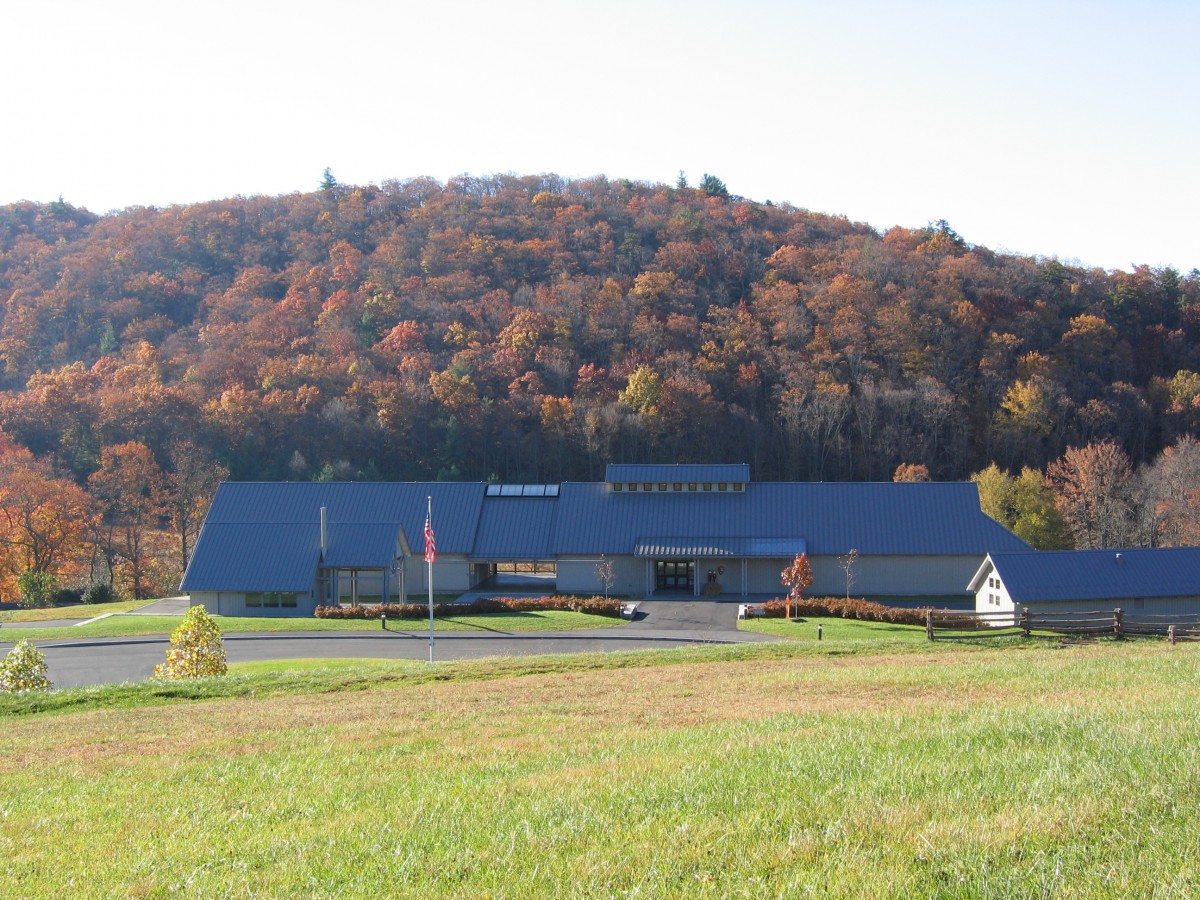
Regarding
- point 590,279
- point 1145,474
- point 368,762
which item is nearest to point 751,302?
point 590,279

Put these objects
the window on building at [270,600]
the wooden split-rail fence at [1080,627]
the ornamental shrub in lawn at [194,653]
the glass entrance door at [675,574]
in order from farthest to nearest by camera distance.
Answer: the glass entrance door at [675,574] < the window on building at [270,600] < the wooden split-rail fence at [1080,627] < the ornamental shrub in lawn at [194,653]

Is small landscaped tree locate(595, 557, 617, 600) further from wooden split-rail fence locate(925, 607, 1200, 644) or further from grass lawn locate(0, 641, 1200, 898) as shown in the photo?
grass lawn locate(0, 641, 1200, 898)

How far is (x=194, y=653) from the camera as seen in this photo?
25859 mm

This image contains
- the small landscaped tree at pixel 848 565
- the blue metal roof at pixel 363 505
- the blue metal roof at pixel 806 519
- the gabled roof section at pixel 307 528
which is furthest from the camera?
the blue metal roof at pixel 363 505

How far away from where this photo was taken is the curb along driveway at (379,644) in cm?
Result: 3206

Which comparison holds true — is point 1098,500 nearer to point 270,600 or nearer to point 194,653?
point 270,600

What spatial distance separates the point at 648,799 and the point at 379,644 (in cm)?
2904

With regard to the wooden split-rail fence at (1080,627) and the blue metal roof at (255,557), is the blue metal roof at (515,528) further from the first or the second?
the wooden split-rail fence at (1080,627)

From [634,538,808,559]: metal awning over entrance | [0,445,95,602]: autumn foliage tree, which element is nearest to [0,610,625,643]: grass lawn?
[634,538,808,559]: metal awning over entrance

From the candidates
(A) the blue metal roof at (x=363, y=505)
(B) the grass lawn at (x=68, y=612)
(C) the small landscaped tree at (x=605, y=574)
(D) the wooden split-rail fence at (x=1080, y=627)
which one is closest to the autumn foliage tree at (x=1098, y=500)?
(C) the small landscaped tree at (x=605, y=574)

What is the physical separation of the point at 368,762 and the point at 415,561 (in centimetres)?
4077

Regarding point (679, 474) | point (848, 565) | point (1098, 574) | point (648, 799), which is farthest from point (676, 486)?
point (648, 799)

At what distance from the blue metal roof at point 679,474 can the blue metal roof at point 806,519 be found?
734mm

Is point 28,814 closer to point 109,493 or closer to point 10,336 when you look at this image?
point 109,493
